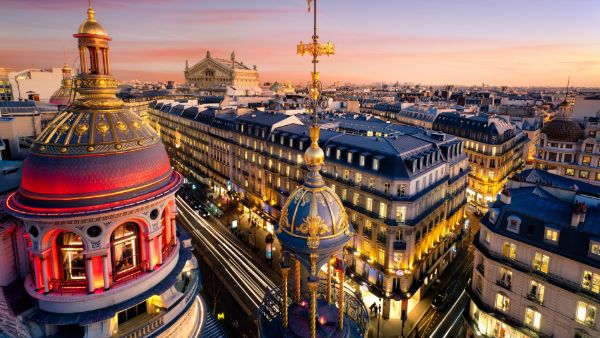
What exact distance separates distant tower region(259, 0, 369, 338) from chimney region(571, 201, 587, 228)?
1149 inches

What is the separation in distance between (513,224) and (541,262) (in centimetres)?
439

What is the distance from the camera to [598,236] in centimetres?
3262

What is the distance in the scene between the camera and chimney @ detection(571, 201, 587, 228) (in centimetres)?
3388

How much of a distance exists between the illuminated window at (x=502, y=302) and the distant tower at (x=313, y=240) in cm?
3040

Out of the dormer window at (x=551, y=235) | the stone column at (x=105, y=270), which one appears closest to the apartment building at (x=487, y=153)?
the dormer window at (x=551, y=235)

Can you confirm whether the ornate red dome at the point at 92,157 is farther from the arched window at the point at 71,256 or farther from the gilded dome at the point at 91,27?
the arched window at the point at 71,256

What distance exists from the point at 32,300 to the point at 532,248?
42.6 metres

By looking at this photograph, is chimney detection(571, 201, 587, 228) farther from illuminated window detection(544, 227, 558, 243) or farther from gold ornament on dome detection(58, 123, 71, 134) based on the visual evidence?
gold ornament on dome detection(58, 123, 71, 134)

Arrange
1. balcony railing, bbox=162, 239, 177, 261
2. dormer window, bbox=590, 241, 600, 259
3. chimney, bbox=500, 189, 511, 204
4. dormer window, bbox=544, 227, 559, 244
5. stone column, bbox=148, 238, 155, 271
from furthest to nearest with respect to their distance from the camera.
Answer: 1. chimney, bbox=500, 189, 511, 204
2. dormer window, bbox=544, 227, 559, 244
3. dormer window, bbox=590, 241, 600, 259
4. balcony railing, bbox=162, 239, 177, 261
5. stone column, bbox=148, 238, 155, 271

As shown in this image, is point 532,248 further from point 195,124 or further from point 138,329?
point 195,124

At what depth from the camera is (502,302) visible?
129ft

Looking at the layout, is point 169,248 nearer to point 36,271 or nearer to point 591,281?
point 36,271

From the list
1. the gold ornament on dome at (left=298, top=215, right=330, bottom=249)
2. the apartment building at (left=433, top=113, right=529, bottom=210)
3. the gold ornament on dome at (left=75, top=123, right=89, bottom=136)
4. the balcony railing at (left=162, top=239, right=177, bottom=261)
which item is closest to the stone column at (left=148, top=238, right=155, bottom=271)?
the balcony railing at (left=162, top=239, right=177, bottom=261)

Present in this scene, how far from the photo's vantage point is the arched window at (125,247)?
23.1 m
